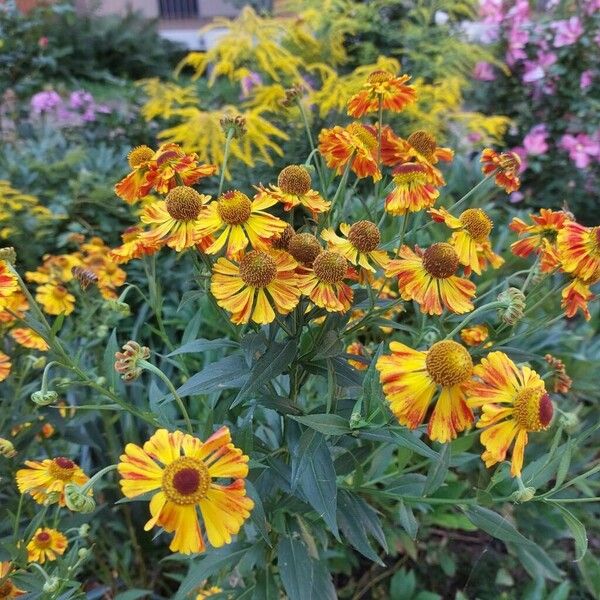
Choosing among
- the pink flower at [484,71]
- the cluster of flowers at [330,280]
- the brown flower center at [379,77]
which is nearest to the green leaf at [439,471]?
the cluster of flowers at [330,280]

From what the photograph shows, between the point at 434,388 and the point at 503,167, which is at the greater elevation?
the point at 503,167

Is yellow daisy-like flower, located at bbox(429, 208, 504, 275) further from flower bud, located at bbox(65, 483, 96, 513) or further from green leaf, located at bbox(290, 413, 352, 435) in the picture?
flower bud, located at bbox(65, 483, 96, 513)

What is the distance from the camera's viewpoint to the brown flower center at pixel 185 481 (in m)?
0.60

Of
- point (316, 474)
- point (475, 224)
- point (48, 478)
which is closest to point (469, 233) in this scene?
point (475, 224)

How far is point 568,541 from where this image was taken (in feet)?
5.70

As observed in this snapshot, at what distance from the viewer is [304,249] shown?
744mm

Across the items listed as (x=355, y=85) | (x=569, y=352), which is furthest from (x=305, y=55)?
(x=569, y=352)

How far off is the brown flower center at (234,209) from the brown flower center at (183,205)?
0.03 meters

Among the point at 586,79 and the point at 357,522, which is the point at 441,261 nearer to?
the point at 357,522

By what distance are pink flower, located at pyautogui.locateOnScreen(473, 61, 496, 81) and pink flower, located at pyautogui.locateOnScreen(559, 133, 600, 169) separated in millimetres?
551

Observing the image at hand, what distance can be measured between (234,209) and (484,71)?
273 centimetres

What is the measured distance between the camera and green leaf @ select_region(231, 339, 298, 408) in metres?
0.73

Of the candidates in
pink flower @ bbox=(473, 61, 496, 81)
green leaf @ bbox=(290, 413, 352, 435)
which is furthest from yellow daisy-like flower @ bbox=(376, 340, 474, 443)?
pink flower @ bbox=(473, 61, 496, 81)

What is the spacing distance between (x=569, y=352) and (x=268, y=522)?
126cm
